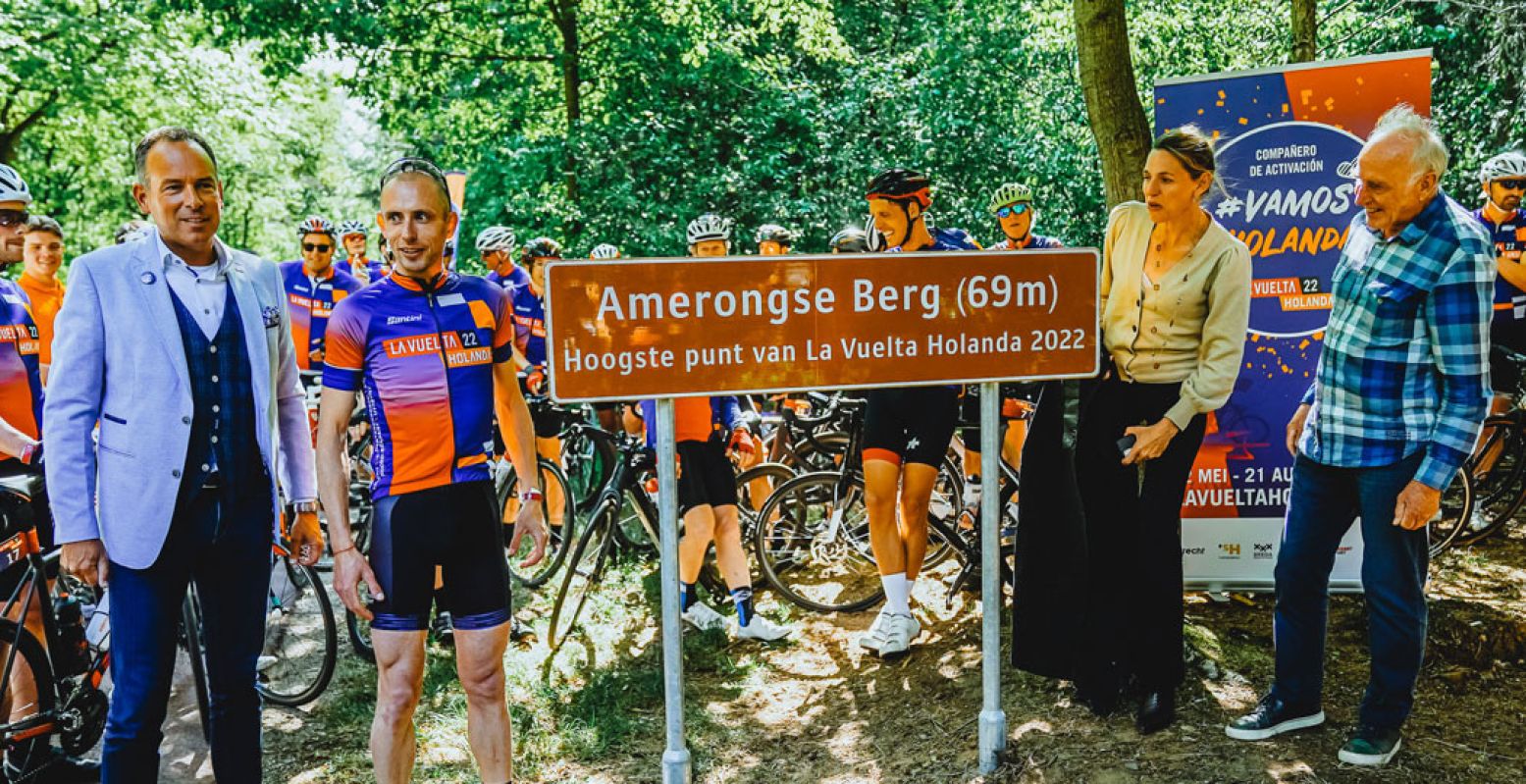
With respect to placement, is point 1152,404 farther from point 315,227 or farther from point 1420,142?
point 315,227

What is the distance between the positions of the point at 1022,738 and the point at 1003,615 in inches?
62.2

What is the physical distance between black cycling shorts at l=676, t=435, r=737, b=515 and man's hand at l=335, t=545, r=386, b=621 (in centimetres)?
252

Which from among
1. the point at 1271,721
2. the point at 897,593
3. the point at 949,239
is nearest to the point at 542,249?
the point at 949,239

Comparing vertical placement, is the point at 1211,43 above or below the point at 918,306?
above

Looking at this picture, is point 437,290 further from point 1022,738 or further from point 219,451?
point 1022,738

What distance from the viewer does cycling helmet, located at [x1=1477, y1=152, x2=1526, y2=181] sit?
7145 millimetres

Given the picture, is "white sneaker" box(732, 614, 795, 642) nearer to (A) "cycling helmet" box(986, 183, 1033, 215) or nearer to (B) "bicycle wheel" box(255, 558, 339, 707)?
(B) "bicycle wheel" box(255, 558, 339, 707)

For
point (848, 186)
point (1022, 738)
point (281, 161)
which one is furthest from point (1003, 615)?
point (281, 161)

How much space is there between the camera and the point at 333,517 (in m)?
3.20

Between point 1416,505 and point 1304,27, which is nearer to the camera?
point 1416,505

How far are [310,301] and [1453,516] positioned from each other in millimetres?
8163

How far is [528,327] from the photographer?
8.02 m

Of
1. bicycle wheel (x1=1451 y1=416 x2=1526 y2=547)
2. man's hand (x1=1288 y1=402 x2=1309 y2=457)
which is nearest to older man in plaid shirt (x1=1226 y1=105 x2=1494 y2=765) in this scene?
man's hand (x1=1288 y1=402 x2=1309 y2=457)

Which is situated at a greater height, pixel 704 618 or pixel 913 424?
pixel 913 424
